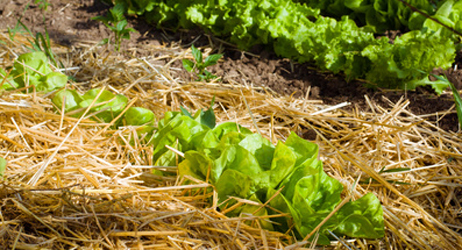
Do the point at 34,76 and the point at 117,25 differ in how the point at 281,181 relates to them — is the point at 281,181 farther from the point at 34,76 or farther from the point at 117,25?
the point at 117,25

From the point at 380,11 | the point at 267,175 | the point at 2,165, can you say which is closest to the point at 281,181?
the point at 267,175

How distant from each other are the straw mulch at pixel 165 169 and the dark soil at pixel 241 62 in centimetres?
15

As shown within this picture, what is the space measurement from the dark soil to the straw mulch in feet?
0.48

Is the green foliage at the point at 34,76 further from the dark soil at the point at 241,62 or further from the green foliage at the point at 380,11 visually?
the green foliage at the point at 380,11

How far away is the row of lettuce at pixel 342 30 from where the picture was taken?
2764 mm

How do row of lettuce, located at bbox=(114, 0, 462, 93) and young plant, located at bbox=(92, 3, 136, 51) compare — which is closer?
row of lettuce, located at bbox=(114, 0, 462, 93)

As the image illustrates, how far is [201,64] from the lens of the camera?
285 cm

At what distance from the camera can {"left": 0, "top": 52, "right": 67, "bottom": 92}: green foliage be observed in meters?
2.46

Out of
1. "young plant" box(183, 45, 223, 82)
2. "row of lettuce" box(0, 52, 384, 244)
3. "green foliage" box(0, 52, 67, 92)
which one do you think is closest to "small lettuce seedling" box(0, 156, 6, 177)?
"row of lettuce" box(0, 52, 384, 244)

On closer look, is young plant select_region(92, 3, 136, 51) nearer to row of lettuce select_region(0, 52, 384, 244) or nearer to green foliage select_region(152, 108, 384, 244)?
row of lettuce select_region(0, 52, 384, 244)

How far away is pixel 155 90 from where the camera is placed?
279 cm

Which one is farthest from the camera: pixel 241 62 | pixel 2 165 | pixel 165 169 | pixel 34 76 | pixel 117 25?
pixel 241 62

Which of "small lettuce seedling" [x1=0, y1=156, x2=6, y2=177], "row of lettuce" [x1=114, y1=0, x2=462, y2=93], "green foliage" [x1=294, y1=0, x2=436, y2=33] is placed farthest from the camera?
"green foliage" [x1=294, y1=0, x2=436, y2=33]

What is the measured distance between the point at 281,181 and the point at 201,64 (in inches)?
53.5
